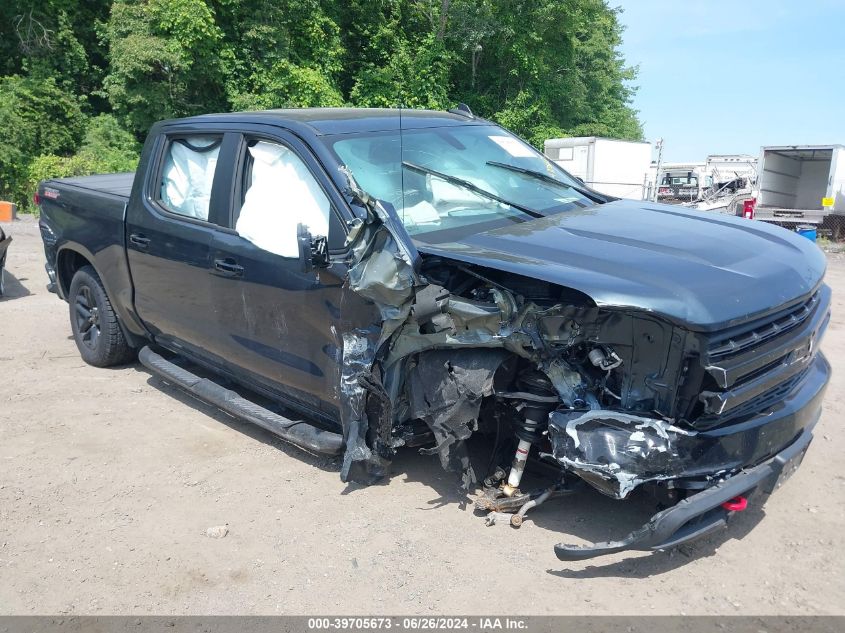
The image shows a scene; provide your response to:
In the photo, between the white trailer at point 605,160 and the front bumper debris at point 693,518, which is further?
the white trailer at point 605,160

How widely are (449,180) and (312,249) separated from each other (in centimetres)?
97

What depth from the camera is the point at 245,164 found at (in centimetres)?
424

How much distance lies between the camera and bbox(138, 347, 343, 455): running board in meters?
3.83

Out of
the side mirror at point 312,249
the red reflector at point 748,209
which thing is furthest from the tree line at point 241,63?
the side mirror at point 312,249

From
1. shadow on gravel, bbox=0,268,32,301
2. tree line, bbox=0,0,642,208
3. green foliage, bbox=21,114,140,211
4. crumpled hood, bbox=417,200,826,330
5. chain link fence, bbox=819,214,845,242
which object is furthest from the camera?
tree line, bbox=0,0,642,208

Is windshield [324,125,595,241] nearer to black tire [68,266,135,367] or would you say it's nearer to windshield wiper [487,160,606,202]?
windshield wiper [487,160,606,202]

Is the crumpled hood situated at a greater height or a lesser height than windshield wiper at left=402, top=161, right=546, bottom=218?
lesser

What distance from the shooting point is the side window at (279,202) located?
12.5 feet

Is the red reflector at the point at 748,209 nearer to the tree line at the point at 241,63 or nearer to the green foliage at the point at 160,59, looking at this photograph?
the tree line at the point at 241,63

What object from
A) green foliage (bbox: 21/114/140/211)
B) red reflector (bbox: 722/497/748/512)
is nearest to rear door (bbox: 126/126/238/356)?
red reflector (bbox: 722/497/748/512)

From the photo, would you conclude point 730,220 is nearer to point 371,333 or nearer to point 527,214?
point 527,214

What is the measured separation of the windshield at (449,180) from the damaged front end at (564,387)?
391mm

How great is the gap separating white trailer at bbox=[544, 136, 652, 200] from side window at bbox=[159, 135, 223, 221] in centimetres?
1688

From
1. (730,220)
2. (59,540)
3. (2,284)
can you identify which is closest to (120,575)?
(59,540)
